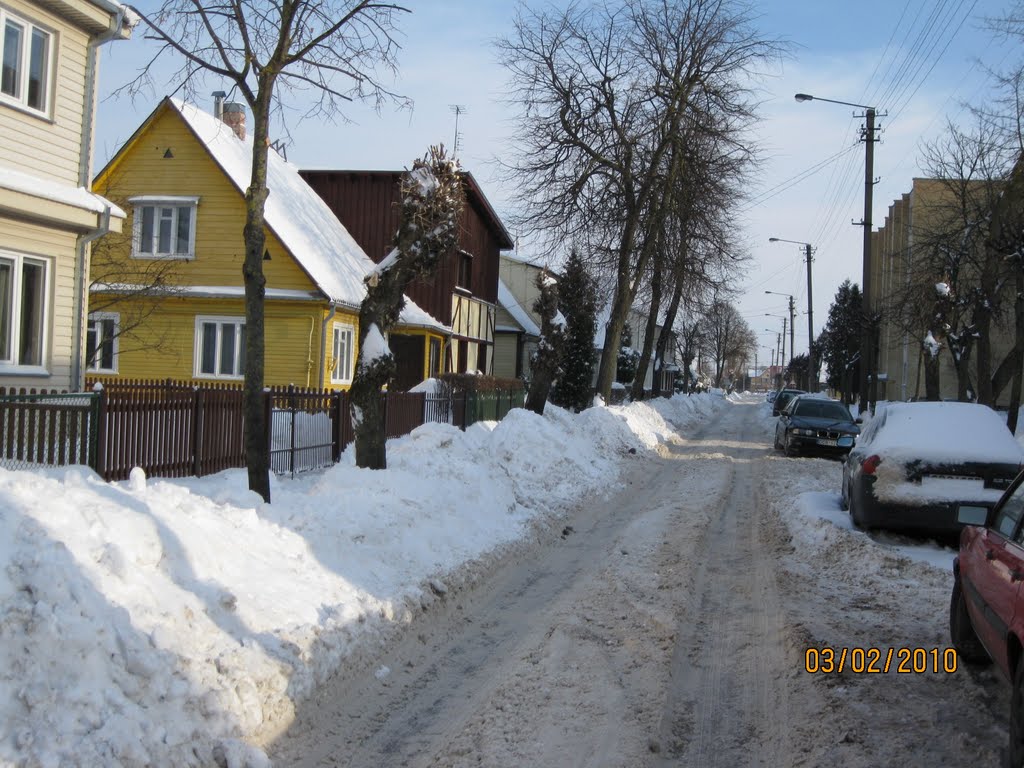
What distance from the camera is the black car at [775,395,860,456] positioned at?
22.1 metres

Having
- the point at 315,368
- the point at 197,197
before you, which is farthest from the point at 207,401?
the point at 197,197

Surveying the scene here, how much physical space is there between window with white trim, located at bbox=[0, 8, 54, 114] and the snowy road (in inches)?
359

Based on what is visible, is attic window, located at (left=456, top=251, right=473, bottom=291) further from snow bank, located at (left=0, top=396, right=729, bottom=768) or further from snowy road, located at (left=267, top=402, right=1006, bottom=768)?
snow bank, located at (left=0, top=396, right=729, bottom=768)

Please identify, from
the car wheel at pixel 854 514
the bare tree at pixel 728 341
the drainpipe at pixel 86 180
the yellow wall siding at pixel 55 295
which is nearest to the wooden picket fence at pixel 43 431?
the yellow wall siding at pixel 55 295

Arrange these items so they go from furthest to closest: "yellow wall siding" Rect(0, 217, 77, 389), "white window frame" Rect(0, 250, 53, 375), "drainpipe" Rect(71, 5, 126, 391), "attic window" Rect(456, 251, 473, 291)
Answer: "attic window" Rect(456, 251, 473, 291)
"drainpipe" Rect(71, 5, 126, 391)
"yellow wall siding" Rect(0, 217, 77, 389)
"white window frame" Rect(0, 250, 53, 375)

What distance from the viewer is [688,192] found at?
89.0ft

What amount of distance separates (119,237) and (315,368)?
5865 millimetres

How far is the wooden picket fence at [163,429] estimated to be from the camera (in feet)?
30.8

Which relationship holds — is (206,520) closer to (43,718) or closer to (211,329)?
(43,718)

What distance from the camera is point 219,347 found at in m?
22.7

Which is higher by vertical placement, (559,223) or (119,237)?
(559,223)

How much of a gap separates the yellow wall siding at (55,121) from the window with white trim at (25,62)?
0.09m
